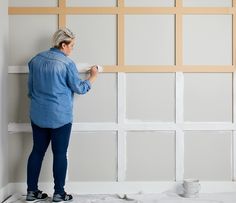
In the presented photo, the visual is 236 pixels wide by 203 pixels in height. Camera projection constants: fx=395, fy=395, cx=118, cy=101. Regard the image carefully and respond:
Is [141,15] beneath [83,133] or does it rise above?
above

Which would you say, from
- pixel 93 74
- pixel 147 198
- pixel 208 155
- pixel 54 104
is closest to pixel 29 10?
pixel 93 74

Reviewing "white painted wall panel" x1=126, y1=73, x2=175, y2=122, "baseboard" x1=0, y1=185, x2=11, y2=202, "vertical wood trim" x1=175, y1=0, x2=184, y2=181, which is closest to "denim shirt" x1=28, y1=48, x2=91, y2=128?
"white painted wall panel" x1=126, y1=73, x2=175, y2=122

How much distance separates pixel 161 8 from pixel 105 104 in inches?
39.2

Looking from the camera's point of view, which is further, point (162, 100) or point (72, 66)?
point (162, 100)

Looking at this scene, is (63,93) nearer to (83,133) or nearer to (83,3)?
(83,133)

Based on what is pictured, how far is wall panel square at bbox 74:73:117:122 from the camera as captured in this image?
3559 millimetres

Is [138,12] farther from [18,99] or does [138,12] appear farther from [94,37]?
[18,99]

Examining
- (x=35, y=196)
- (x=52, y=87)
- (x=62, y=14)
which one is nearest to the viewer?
(x=52, y=87)

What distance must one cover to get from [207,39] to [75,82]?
127 centimetres


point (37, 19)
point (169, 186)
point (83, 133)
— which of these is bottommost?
point (169, 186)

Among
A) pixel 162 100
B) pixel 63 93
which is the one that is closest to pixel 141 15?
pixel 162 100

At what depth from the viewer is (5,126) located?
136 inches

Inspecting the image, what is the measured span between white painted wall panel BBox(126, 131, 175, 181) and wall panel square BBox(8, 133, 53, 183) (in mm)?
723

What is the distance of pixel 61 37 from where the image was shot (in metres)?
3.23
